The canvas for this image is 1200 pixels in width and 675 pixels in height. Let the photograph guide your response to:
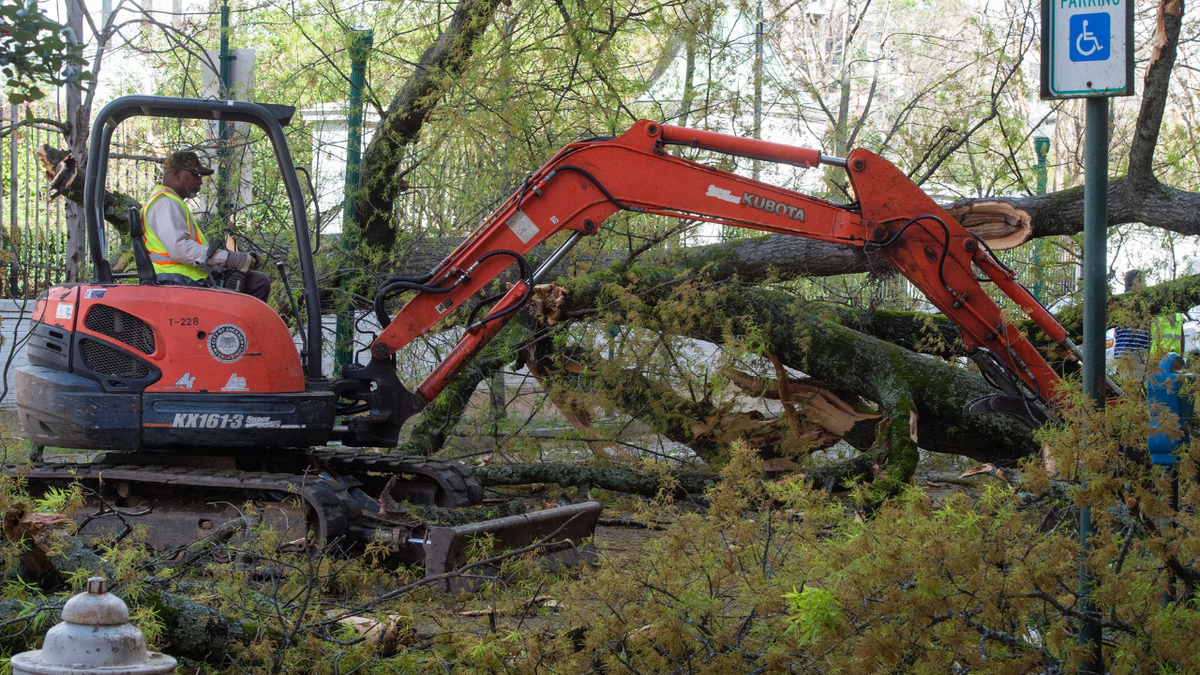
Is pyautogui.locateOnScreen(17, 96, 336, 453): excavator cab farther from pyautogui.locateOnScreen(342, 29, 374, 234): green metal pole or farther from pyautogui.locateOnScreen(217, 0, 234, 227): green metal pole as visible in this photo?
pyautogui.locateOnScreen(217, 0, 234, 227): green metal pole

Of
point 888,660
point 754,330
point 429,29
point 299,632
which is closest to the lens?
point 888,660

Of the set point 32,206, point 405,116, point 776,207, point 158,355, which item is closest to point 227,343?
point 158,355

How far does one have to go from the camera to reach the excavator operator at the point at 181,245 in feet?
20.7

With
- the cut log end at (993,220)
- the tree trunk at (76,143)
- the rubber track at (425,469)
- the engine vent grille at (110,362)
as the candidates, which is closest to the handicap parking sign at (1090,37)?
the cut log end at (993,220)

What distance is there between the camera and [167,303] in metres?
6.07

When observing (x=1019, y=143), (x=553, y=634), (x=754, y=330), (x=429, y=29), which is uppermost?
(x=429, y=29)

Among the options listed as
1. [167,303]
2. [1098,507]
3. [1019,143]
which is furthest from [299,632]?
[1019,143]

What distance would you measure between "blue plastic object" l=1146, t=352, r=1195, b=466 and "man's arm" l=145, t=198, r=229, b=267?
511 centimetres

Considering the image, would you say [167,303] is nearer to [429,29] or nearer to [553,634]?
[553,634]

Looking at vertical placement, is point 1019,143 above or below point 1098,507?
above

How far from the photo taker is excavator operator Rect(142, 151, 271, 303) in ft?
20.7

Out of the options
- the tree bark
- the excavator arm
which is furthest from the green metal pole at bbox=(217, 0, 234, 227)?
the excavator arm

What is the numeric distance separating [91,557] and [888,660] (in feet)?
9.84

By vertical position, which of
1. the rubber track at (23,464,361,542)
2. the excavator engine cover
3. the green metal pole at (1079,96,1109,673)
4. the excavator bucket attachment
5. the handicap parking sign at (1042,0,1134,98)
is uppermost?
the handicap parking sign at (1042,0,1134,98)
